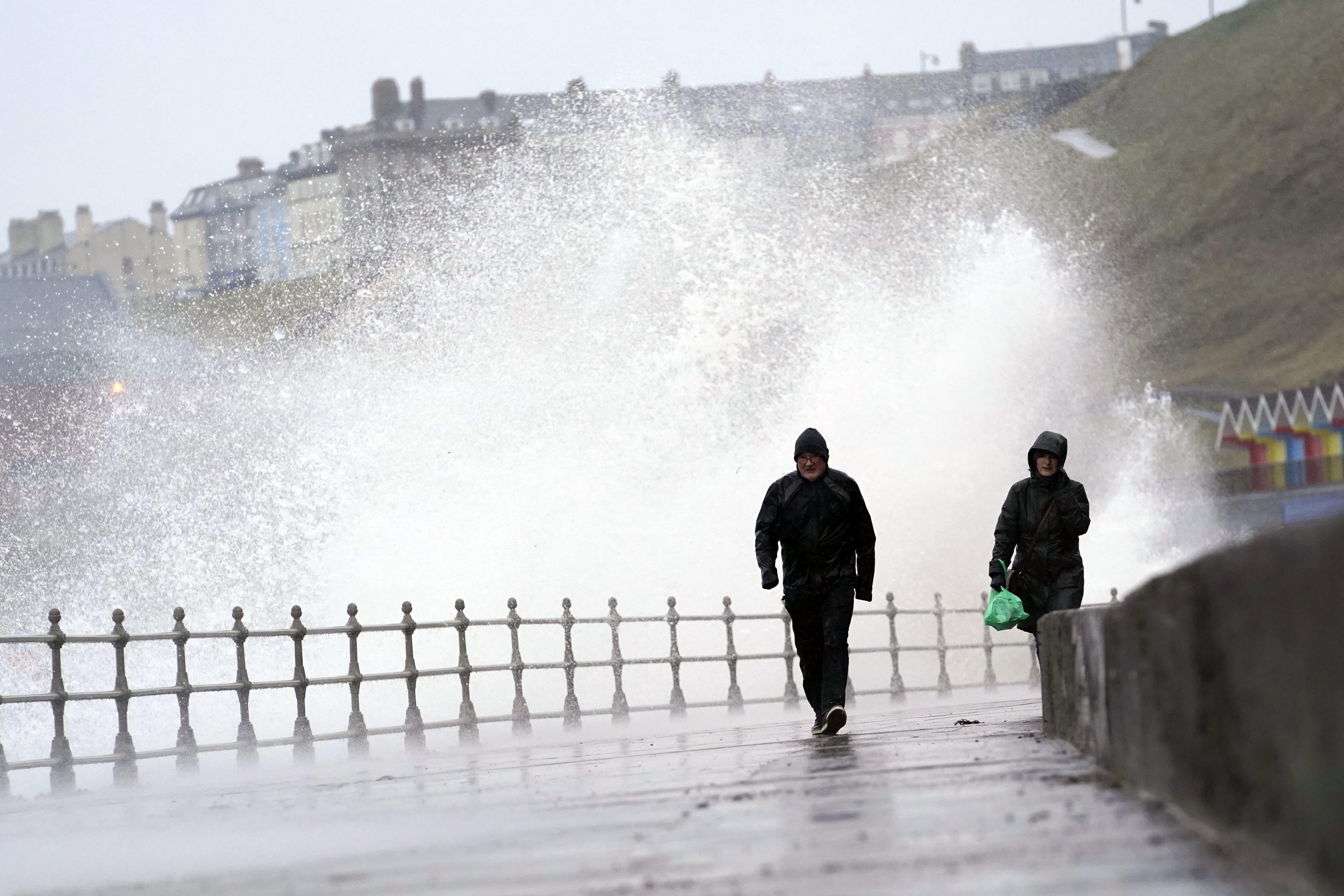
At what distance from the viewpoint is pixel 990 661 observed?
26.9 metres

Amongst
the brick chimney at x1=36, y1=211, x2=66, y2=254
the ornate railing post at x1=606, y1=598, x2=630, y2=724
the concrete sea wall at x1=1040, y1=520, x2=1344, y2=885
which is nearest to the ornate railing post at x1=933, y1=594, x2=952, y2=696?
the ornate railing post at x1=606, y1=598, x2=630, y2=724

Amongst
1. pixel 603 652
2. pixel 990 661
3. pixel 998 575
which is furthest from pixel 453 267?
pixel 998 575

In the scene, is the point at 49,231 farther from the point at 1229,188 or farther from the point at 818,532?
the point at 818,532

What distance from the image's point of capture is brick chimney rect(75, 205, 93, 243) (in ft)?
474

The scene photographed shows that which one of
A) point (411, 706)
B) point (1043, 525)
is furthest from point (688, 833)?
point (411, 706)

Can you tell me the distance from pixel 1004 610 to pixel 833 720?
120cm

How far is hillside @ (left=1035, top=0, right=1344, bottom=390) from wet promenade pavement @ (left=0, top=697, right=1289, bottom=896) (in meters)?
110

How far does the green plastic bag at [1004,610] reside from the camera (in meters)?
10.8

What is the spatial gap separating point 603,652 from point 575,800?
30505 mm

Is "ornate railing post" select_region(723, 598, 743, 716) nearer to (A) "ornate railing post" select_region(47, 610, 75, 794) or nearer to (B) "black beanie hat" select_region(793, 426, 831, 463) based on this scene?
(A) "ornate railing post" select_region(47, 610, 75, 794)

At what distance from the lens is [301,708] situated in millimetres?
16891

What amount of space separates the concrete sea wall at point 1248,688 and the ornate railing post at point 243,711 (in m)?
11.3

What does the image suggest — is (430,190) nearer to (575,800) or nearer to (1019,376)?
(1019,376)

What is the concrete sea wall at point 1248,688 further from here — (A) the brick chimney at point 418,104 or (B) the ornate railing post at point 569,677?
(A) the brick chimney at point 418,104
